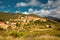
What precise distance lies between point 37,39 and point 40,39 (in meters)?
0.60

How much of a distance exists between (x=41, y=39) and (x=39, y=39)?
439mm

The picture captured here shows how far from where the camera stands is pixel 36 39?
30531mm

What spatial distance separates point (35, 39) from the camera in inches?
1192

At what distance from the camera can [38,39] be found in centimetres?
3061

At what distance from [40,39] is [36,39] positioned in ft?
2.60

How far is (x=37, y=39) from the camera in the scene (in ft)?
101

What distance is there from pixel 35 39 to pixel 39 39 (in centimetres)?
85

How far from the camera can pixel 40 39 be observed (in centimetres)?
3062

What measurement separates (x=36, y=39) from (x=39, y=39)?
59 cm

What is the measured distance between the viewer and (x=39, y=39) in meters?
30.6

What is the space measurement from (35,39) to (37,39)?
663 mm

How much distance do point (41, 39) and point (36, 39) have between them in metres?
1.01

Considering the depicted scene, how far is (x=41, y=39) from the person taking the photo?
30734mm
